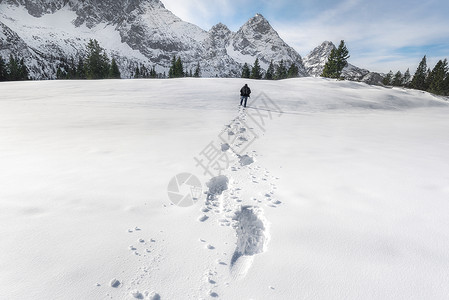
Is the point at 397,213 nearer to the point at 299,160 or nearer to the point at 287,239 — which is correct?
the point at 287,239

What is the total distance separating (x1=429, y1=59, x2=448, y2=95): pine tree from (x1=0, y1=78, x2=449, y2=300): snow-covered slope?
56698mm

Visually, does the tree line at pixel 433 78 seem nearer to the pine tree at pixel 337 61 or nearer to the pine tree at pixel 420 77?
the pine tree at pixel 420 77

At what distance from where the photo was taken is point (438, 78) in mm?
46094

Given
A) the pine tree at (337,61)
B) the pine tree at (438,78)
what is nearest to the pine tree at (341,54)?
the pine tree at (337,61)

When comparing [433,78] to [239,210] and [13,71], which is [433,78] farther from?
[13,71]

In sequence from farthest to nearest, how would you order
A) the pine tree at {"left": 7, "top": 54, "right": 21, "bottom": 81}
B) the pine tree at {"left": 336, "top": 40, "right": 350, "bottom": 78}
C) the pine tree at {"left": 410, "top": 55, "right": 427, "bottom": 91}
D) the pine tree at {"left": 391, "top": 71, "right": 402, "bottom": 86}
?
the pine tree at {"left": 391, "top": 71, "right": 402, "bottom": 86}
the pine tree at {"left": 410, "top": 55, "right": 427, "bottom": 91}
the pine tree at {"left": 7, "top": 54, "right": 21, "bottom": 81}
the pine tree at {"left": 336, "top": 40, "right": 350, "bottom": 78}

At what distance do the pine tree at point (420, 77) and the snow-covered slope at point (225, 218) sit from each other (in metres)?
64.3

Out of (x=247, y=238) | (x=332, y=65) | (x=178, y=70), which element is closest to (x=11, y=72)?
(x=178, y=70)

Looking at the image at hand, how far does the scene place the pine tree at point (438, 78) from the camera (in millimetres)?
44844

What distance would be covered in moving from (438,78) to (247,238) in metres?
67.9

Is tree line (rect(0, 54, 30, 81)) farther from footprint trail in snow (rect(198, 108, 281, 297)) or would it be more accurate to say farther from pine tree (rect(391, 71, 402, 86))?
pine tree (rect(391, 71, 402, 86))

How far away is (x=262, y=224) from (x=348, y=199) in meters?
1.76

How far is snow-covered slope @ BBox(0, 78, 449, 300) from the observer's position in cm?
216

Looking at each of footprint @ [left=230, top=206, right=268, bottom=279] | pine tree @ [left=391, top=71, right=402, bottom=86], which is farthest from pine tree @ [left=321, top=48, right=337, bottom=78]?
footprint @ [left=230, top=206, right=268, bottom=279]
